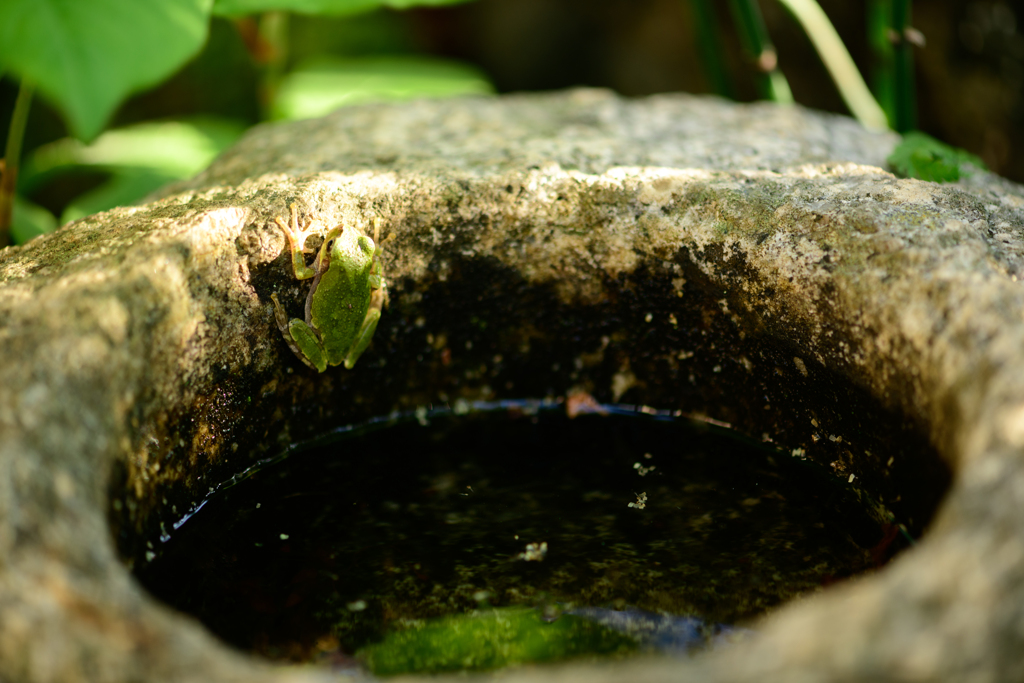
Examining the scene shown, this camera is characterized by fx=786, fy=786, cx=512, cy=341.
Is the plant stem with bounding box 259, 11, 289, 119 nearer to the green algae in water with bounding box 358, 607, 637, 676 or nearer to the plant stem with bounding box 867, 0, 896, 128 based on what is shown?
the plant stem with bounding box 867, 0, 896, 128

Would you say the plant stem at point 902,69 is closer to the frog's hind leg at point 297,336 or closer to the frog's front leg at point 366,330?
the frog's front leg at point 366,330

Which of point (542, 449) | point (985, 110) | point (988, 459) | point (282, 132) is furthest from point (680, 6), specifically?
point (988, 459)

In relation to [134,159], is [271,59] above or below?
above

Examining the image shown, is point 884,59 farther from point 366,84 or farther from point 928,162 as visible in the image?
point 366,84

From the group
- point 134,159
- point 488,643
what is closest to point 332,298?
point 488,643

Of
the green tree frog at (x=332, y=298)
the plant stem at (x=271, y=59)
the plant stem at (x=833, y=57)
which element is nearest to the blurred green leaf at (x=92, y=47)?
the green tree frog at (x=332, y=298)

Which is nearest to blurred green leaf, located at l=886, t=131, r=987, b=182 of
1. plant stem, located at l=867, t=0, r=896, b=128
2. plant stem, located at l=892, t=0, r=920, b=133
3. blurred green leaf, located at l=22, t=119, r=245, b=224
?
plant stem, located at l=892, t=0, r=920, b=133
